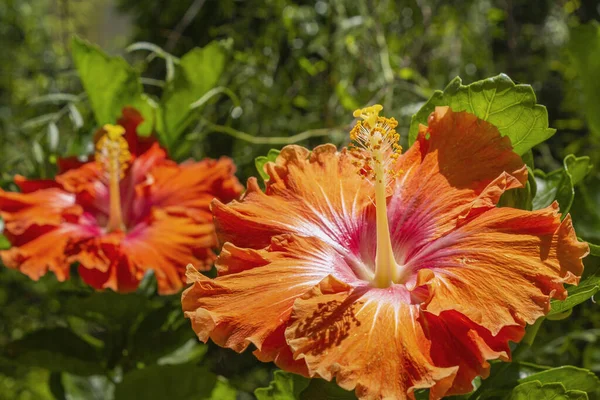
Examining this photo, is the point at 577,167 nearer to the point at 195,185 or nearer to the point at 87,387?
the point at 195,185

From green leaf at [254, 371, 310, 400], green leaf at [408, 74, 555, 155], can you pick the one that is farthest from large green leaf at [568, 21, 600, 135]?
green leaf at [254, 371, 310, 400]

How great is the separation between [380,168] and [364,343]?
172 millimetres

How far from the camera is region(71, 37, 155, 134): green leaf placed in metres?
1.01

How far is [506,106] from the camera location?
63cm

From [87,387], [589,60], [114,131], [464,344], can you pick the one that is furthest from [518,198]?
[87,387]

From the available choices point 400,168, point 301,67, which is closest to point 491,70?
point 301,67

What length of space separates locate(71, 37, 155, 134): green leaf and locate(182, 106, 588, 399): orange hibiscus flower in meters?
0.42

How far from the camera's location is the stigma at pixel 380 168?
24.8 inches

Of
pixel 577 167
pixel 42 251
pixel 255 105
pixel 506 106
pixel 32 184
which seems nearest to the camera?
pixel 506 106

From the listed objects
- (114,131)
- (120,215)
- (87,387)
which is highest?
(114,131)

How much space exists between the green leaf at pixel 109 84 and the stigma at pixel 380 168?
434mm

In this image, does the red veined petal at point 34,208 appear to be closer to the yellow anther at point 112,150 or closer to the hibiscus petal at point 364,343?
the yellow anther at point 112,150

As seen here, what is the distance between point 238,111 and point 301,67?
0.21 metres

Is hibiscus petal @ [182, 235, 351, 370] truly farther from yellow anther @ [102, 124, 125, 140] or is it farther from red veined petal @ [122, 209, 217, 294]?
yellow anther @ [102, 124, 125, 140]
